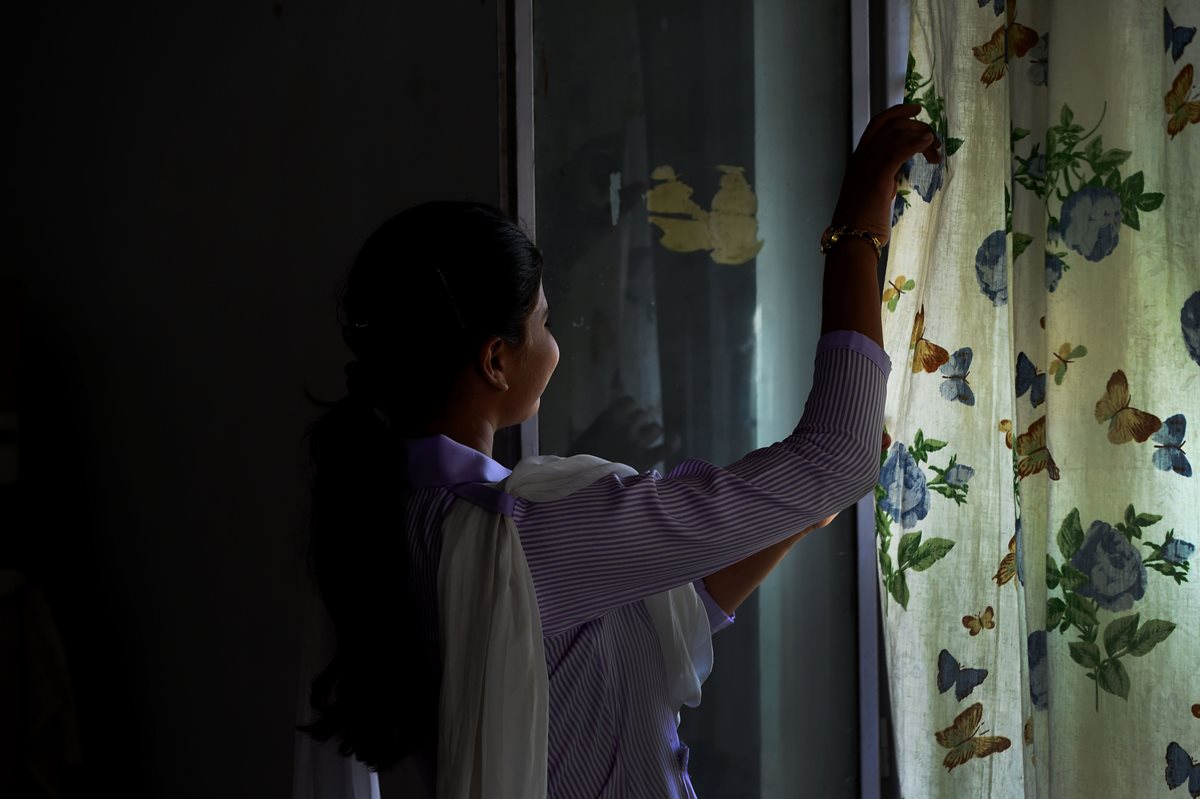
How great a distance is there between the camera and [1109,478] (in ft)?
3.45

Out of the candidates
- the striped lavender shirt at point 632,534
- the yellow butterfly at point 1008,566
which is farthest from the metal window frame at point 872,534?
the striped lavender shirt at point 632,534

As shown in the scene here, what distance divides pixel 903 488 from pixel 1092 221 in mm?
374

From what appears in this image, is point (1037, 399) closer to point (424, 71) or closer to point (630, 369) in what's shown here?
point (630, 369)

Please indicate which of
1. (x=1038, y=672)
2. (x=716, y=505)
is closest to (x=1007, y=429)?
(x=1038, y=672)

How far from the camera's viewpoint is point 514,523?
851mm

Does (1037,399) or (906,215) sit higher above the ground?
(906,215)

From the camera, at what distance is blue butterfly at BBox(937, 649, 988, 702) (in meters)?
1.18

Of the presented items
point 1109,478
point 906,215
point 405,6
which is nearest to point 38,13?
point 405,6

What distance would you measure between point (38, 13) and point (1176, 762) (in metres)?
2.72

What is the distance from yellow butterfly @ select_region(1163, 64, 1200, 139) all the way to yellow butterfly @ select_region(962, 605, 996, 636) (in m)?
0.55

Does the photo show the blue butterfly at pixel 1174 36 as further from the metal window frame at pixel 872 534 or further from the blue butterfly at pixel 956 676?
the blue butterfly at pixel 956 676

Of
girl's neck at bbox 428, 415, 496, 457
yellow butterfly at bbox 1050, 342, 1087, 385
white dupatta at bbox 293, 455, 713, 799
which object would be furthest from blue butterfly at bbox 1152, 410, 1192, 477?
girl's neck at bbox 428, 415, 496, 457

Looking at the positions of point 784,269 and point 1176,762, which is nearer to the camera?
point 1176,762

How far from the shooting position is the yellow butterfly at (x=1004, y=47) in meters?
1.12
